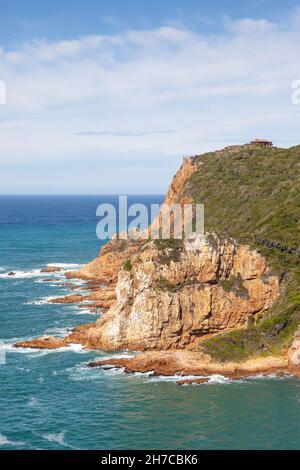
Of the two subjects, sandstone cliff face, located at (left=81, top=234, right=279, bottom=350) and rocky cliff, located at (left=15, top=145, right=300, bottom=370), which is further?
sandstone cliff face, located at (left=81, top=234, right=279, bottom=350)

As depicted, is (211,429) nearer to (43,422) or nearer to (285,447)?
(285,447)

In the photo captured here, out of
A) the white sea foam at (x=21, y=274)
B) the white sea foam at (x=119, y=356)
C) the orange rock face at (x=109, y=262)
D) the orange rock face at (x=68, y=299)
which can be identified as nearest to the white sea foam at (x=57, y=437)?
the white sea foam at (x=119, y=356)

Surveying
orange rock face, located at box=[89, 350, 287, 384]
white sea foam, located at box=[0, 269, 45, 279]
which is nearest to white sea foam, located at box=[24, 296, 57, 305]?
white sea foam, located at box=[0, 269, 45, 279]

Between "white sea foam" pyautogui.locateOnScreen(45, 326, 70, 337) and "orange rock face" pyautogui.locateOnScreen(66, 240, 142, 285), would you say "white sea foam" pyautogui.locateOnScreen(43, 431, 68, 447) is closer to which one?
"white sea foam" pyautogui.locateOnScreen(45, 326, 70, 337)

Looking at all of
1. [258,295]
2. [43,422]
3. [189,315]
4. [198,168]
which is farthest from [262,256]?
[198,168]

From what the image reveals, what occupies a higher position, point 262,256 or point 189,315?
point 262,256

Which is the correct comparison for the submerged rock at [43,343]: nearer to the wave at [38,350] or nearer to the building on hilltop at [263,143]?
the wave at [38,350]

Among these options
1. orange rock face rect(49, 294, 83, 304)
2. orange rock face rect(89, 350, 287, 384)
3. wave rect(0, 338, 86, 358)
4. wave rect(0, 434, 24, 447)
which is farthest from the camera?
orange rock face rect(49, 294, 83, 304)
